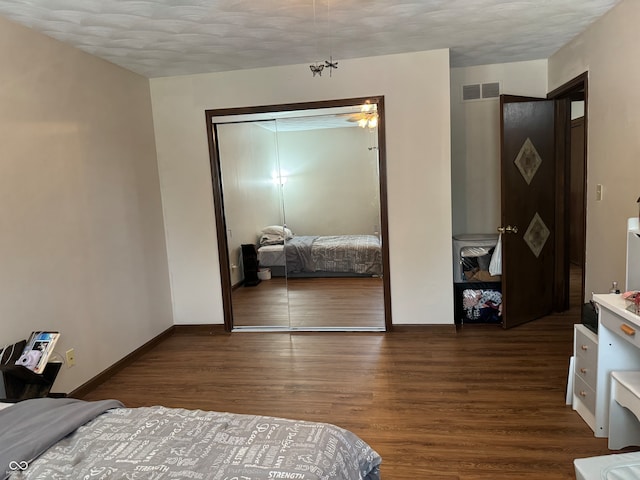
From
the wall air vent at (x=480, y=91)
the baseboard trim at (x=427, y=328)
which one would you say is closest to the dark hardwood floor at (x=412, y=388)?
the baseboard trim at (x=427, y=328)

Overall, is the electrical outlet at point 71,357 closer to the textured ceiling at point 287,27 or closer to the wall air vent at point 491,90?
the textured ceiling at point 287,27

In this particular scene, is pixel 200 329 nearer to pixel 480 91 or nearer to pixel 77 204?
pixel 77 204

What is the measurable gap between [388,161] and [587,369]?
2.24m

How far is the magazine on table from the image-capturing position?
2340mm

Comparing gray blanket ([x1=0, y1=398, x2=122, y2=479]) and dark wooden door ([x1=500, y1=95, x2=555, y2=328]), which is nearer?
gray blanket ([x1=0, y1=398, x2=122, y2=479])

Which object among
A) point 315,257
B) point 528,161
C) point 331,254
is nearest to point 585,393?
point 528,161

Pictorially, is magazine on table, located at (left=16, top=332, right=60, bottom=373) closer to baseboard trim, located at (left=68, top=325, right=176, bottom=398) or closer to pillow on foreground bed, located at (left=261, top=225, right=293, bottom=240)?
baseboard trim, located at (left=68, top=325, right=176, bottom=398)

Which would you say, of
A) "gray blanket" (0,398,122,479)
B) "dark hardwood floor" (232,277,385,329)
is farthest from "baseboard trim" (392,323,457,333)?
"gray blanket" (0,398,122,479)

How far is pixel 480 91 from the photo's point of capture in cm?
428

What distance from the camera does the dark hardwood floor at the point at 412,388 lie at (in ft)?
7.13

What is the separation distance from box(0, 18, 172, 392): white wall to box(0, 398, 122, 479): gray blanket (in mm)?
1058

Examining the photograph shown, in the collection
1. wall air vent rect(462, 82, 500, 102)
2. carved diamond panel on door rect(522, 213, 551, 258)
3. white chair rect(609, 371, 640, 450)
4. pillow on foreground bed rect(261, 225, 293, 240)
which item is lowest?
white chair rect(609, 371, 640, 450)

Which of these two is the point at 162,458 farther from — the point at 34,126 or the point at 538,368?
the point at 538,368

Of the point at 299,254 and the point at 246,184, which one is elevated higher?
the point at 246,184
